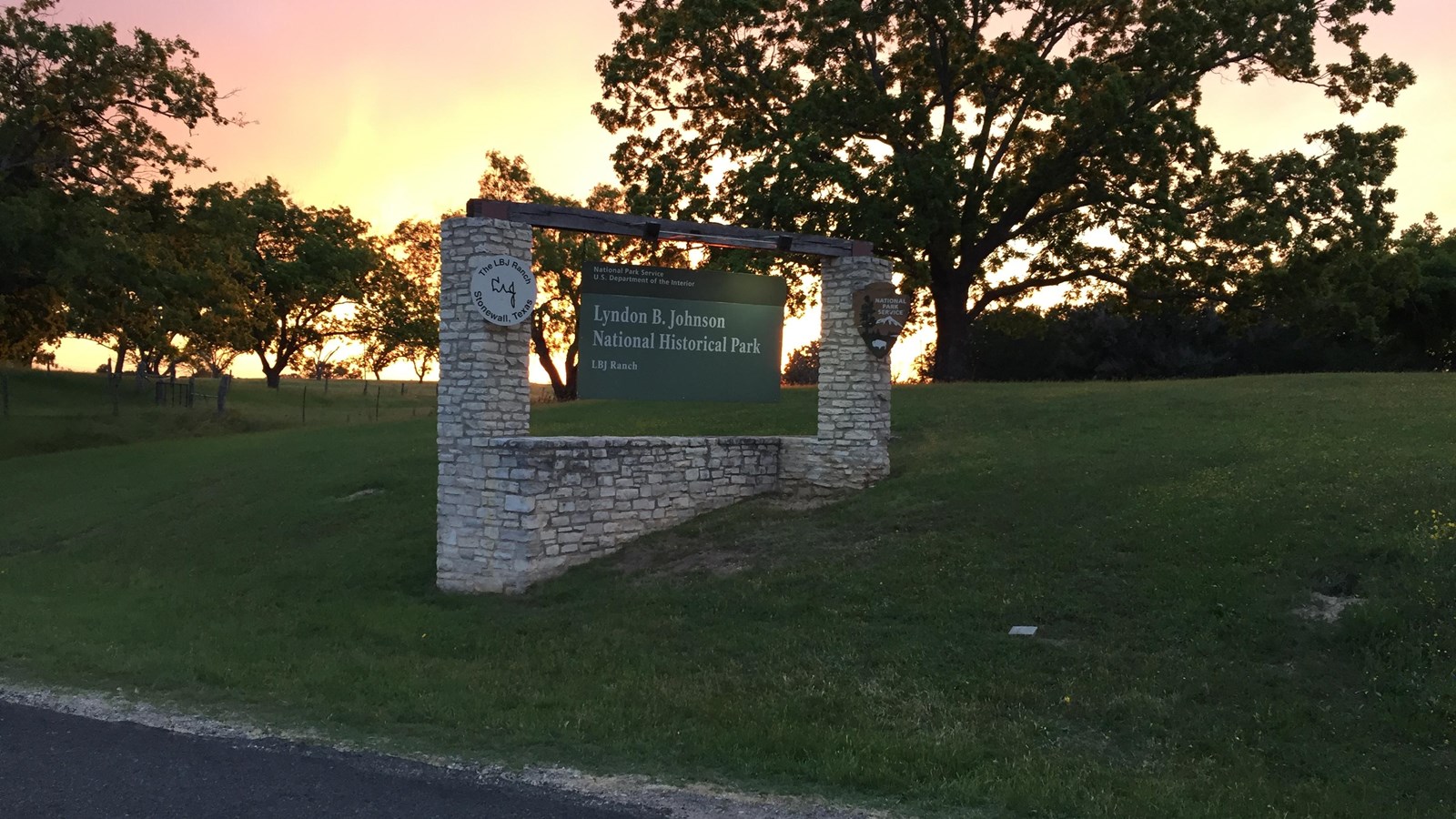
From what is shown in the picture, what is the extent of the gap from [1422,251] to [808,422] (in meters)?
30.1

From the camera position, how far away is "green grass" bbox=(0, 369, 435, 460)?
120 ft

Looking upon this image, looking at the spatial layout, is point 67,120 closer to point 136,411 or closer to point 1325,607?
point 136,411

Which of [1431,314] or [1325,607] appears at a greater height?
[1431,314]

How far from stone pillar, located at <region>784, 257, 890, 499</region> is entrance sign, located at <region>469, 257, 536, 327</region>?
4868 millimetres

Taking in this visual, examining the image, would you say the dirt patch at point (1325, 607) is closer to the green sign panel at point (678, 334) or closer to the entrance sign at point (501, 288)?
the green sign panel at point (678, 334)

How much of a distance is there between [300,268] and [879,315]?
46042 mm

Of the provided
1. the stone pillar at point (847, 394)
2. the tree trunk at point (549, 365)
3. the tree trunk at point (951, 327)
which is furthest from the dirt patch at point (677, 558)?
the tree trunk at point (549, 365)

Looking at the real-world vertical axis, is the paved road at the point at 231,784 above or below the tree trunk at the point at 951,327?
below

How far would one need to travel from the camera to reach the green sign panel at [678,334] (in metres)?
14.6

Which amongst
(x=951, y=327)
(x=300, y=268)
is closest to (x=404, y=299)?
(x=300, y=268)

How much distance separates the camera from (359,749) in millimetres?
7613

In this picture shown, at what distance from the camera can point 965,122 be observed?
31000 millimetres

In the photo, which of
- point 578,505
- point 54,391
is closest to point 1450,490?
point 578,505

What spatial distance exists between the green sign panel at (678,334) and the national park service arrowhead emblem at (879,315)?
1.37 meters
